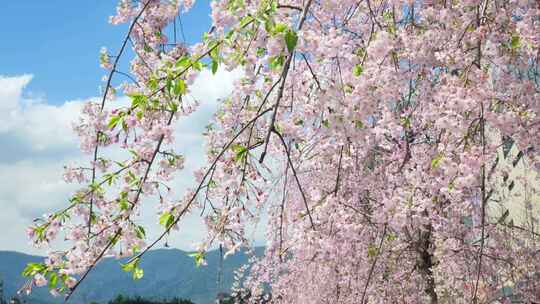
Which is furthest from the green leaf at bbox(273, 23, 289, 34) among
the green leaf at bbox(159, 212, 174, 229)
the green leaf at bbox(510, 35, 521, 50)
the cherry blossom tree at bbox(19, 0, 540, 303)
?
the green leaf at bbox(510, 35, 521, 50)

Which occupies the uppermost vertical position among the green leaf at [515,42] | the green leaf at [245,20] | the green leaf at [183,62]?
the green leaf at [515,42]

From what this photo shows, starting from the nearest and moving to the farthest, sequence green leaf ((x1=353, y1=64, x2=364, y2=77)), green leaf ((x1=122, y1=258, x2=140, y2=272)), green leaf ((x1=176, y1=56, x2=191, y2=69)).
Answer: green leaf ((x1=176, y1=56, x2=191, y2=69)) → green leaf ((x1=122, y1=258, x2=140, y2=272)) → green leaf ((x1=353, y1=64, x2=364, y2=77))

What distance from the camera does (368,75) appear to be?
3359 millimetres

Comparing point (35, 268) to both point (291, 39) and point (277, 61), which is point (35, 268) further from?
point (291, 39)

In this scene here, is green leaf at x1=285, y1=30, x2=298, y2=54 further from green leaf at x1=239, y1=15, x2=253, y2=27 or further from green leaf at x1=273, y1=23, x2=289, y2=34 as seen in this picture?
green leaf at x1=239, y1=15, x2=253, y2=27

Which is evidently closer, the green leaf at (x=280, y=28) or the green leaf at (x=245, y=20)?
the green leaf at (x=280, y=28)

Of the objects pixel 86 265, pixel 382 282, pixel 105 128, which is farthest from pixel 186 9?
pixel 382 282

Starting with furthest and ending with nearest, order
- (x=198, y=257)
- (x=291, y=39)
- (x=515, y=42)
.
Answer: (x=515, y=42) < (x=198, y=257) < (x=291, y=39)

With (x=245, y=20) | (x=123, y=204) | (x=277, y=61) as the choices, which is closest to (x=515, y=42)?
(x=277, y=61)

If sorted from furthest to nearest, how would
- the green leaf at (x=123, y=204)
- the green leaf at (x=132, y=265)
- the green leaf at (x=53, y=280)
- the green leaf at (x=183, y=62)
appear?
the green leaf at (x=123, y=204)
the green leaf at (x=53, y=280)
the green leaf at (x=132, y=265)
the green leaf at (x=183, y=62)

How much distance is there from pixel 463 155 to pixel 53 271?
2761 millimetres

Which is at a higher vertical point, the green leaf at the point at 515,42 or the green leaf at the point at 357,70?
the green leaf at the point at 515,42

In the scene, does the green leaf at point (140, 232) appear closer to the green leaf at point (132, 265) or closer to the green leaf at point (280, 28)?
the green leaf at point (132, 265)

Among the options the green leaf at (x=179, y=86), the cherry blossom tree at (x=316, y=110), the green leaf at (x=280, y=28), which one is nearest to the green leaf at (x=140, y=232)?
the cherry blossom tree at (x=316, y=110)
